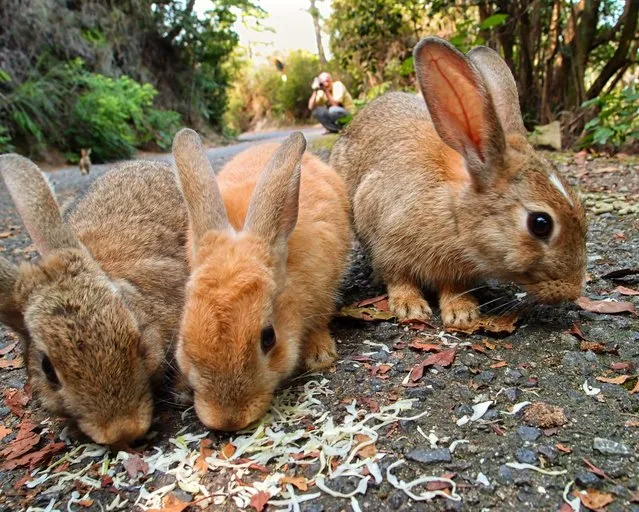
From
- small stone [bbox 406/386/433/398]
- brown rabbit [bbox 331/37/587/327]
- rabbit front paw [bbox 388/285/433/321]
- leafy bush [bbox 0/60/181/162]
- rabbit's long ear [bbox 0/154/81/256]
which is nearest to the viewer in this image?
small stone [bbox 406/386/433/398]

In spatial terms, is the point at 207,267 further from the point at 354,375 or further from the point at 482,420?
Answer: the point at 482,420

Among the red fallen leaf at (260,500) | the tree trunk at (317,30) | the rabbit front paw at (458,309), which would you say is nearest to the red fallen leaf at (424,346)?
the rabbit front paw at (458,309)

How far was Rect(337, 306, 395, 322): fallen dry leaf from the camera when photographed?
154 inches

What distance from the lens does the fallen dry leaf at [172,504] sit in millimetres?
2320

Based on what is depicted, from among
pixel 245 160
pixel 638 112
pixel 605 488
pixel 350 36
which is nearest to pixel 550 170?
pixel 605 488

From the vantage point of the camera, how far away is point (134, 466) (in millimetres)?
2625

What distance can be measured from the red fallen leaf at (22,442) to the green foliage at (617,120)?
28.4ft

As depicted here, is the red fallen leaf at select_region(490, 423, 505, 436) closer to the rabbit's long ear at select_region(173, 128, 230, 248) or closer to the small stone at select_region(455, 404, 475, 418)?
the small stone at select_region(455, 404, 475, 418)

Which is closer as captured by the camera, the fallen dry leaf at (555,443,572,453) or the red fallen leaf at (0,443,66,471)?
the fallen dry leaf at (555,443,572,453)

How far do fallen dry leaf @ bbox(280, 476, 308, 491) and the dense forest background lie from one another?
7117 mm

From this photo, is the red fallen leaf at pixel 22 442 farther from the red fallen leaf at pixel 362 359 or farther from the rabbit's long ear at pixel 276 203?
the red fallen leaf at pixel 362 359

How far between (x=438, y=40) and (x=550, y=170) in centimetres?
107

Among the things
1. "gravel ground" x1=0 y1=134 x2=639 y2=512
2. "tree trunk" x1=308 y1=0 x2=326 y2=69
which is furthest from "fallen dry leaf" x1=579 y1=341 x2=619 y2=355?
"tree trunk" x1=308 y1=0 x2=326 y2=69

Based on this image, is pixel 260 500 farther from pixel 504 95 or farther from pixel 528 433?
pixel 504 95
